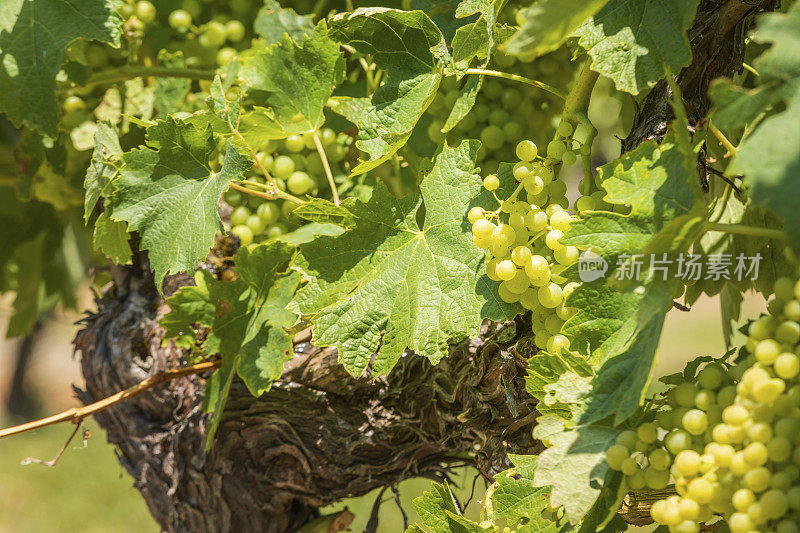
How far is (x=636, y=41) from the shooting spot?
675 mm

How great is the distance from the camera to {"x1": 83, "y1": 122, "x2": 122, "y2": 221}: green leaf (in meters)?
0.93

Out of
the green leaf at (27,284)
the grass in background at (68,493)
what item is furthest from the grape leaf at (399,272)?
the grass in background at (68,493)

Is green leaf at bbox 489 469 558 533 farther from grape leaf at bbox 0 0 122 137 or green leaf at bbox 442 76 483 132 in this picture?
grape leaf at bbox 0 0 122 137

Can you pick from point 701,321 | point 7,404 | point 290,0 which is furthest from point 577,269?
point 701,321

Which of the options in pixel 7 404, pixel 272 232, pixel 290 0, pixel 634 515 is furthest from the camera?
pixel 7 404

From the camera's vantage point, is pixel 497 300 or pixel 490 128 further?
pixel 490 128

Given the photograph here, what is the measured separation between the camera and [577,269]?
0.68 meters

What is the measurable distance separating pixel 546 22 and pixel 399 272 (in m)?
0.36

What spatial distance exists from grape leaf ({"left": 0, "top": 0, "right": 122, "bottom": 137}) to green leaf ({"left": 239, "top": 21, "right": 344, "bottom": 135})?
21cm

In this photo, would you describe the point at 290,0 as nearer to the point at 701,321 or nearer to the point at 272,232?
the point at 272,232

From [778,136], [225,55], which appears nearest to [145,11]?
[225,55]

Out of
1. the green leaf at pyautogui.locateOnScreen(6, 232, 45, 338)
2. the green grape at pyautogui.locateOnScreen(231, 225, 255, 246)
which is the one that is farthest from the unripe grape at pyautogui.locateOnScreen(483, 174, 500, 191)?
the green leaf at pyautogui.locateOnScreen(6, 232, 45, 338)

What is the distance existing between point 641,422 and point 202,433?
0.73m

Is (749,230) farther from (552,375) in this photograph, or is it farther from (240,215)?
(240,215)
